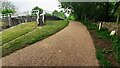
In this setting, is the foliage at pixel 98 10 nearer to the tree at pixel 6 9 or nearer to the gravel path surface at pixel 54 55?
the tree at pixel 6 9

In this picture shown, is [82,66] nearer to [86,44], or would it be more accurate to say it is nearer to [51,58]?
[51,58]

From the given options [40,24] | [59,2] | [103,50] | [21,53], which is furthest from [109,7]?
[21,53]

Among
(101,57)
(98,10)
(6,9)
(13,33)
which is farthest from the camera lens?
(6,9)

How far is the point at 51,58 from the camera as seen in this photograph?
9.00 m

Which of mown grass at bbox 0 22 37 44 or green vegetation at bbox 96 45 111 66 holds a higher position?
mown grass at bbox 0 22 37 44

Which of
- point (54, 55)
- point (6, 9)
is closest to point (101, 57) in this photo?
point (54, 55)

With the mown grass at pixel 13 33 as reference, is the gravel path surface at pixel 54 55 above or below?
below

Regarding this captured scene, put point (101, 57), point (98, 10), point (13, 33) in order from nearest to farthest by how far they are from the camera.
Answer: point (101, 57) → point (13, 33) → point (98, 10)

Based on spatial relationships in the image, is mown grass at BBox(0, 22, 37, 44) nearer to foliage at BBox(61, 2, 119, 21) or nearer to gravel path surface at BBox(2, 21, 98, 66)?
gravel path surface at BBox(2, 21, 98, 66)

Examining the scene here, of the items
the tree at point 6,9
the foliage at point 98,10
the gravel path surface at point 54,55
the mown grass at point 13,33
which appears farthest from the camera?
the tree at point 6,9

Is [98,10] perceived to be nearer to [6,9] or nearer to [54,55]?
[6,9]

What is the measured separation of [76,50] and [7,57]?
3.09 meters

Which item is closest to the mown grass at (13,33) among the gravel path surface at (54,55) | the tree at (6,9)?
the gravel path surface at (54,55)

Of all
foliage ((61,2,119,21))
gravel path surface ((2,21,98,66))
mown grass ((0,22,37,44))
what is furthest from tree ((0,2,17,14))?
gravel path surface ((2,21,98,66))
